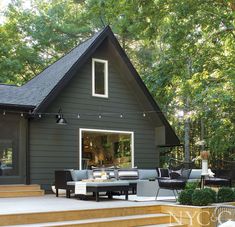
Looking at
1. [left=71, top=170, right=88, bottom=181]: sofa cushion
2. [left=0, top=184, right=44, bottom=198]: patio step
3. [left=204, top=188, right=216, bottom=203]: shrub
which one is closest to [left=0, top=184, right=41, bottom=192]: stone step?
[left=0, top=184, right=44, bottom=198]: patio step

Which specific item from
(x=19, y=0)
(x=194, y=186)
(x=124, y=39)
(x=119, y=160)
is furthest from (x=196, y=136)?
(x=19, y=0)

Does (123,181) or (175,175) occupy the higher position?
(175,175)

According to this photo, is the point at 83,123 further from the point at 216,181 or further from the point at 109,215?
the point at 109,215

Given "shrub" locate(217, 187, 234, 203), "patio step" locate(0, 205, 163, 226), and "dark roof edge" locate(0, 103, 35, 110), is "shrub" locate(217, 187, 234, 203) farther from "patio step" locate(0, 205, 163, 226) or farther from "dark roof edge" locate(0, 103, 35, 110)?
"dark roof edge" locate(0, 103, 35, 110)

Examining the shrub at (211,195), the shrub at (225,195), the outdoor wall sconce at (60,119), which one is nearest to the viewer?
the shrub at (211,195)

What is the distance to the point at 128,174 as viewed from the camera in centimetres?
1177

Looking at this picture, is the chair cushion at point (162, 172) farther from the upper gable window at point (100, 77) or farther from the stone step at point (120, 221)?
the upper gable window at point (100, 77)

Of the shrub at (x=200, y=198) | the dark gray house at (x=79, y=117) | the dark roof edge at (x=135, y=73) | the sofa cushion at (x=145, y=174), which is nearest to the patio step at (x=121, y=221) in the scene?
the shrub at (x=200, y=198)

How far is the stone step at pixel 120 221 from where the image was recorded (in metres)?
7.18

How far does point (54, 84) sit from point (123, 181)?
11.7ft

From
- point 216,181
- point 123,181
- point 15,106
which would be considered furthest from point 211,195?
point 15,106

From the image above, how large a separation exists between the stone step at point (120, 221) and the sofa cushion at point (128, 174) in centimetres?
324

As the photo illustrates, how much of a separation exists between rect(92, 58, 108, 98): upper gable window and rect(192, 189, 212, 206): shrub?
5.76 metres

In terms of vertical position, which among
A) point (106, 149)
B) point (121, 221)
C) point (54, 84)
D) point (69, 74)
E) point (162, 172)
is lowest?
point (121, 221)
